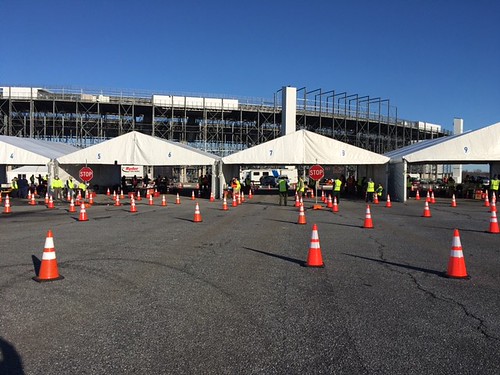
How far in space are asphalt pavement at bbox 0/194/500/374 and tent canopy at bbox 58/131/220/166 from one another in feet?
73.6

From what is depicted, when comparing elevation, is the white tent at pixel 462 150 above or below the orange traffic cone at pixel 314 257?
above

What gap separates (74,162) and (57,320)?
101 feet

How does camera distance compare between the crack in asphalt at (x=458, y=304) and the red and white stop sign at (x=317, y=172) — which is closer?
the crack in asphalt at (x=458, y=304)

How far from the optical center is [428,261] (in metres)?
9.73

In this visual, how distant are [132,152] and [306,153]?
11805 millimetres

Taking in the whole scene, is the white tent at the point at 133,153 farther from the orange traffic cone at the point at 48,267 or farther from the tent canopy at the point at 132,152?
the orange traffic cone at the point at 48,267

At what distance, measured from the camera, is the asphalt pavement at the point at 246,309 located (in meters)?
4.52

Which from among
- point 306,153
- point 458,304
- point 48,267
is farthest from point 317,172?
point 458,304

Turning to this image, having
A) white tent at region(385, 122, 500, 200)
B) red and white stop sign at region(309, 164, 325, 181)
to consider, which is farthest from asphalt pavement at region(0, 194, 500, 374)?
white tent at region(385, 122, 500, 200)

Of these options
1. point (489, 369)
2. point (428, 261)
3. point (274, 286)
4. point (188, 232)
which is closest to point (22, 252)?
point (188, 232)

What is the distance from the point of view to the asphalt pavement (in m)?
4.52

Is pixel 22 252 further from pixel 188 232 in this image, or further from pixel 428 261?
pixel 428 261

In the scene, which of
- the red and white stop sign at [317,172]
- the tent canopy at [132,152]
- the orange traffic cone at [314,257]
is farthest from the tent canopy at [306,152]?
the orange traffic cone at [314,257]

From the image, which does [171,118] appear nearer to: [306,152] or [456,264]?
[306,152]
